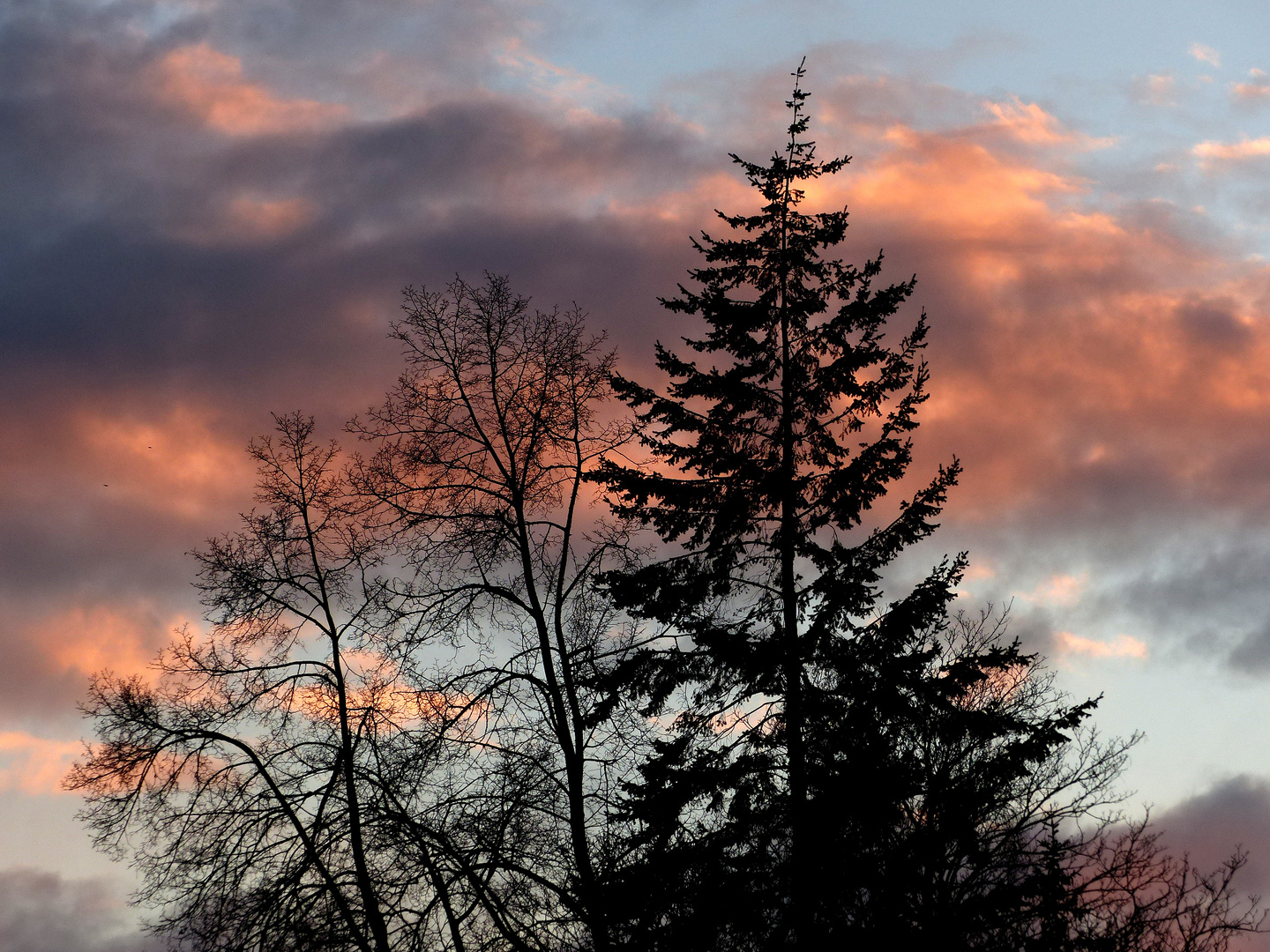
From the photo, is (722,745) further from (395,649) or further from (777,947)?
(395,649)

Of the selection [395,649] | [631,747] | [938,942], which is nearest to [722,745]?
[631,747]

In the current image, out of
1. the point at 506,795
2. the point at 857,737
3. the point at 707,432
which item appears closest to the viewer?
the point at 857,737

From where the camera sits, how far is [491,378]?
21.4 meters

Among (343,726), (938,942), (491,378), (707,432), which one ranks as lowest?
(938,942)

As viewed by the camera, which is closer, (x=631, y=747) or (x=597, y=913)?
(x=597, y=913)

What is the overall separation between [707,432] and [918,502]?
3607 mm

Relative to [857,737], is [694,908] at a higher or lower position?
lower

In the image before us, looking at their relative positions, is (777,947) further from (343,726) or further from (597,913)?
(343,726)

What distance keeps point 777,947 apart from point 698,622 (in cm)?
493

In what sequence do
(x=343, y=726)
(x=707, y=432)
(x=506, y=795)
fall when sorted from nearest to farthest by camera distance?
1. (x=506, y=795)
2. (x=707, y=432)
3. (x=343, y=726)

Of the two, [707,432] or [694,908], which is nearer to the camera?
[694,908]

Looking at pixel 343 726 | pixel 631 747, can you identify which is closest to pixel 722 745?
pixel 631 747

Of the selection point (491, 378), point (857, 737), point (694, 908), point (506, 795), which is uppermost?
point (491, 378)

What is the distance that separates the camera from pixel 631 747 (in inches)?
774
